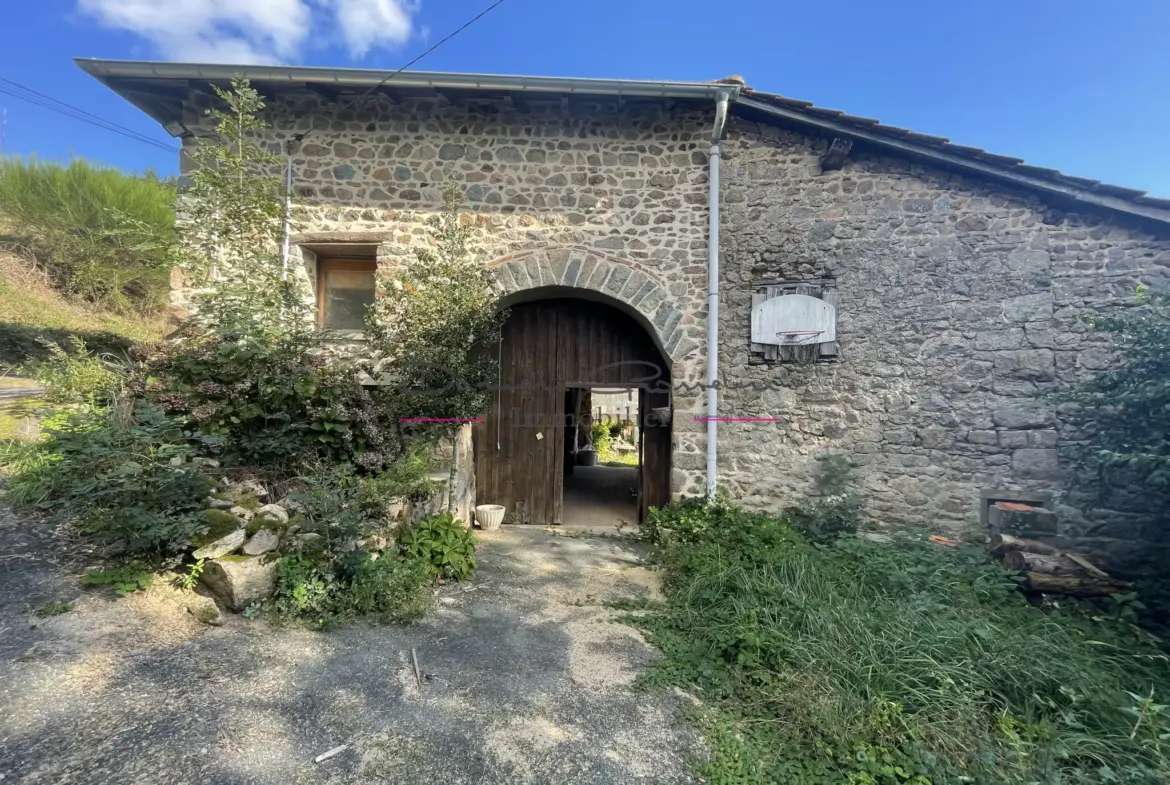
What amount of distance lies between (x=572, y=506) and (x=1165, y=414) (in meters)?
6.03

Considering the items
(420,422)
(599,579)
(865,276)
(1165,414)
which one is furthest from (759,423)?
(420,422)

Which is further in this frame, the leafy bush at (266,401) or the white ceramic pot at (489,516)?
the white ceramic pot at (489,516)

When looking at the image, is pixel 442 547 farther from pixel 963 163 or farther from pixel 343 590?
pixel 963 163

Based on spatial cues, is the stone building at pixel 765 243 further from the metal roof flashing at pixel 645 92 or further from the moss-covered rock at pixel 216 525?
the moss-covered rock at pixel 216 525

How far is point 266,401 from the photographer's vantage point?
13.9ft

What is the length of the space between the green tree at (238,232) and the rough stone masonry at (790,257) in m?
0.54

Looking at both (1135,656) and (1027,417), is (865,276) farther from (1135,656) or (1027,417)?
(1135,656)

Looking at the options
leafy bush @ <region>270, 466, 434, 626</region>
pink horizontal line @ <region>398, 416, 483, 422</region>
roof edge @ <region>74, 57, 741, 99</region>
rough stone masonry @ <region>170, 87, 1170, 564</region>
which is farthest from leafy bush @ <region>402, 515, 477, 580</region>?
roof edge @ <region>74, 57, 741, 99</region>

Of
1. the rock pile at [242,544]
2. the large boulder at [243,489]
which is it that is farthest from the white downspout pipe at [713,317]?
the large boulder at [243,489]

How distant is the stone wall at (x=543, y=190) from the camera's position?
A: 17.8 ft

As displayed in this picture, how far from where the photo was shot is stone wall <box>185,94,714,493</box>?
5.42 meters

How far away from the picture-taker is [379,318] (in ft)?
17.0

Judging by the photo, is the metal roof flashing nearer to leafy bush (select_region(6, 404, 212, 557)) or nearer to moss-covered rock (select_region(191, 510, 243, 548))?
leafy bush (select_region(6, 404, 212, 557))

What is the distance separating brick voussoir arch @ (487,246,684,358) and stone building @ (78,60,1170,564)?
2cm
